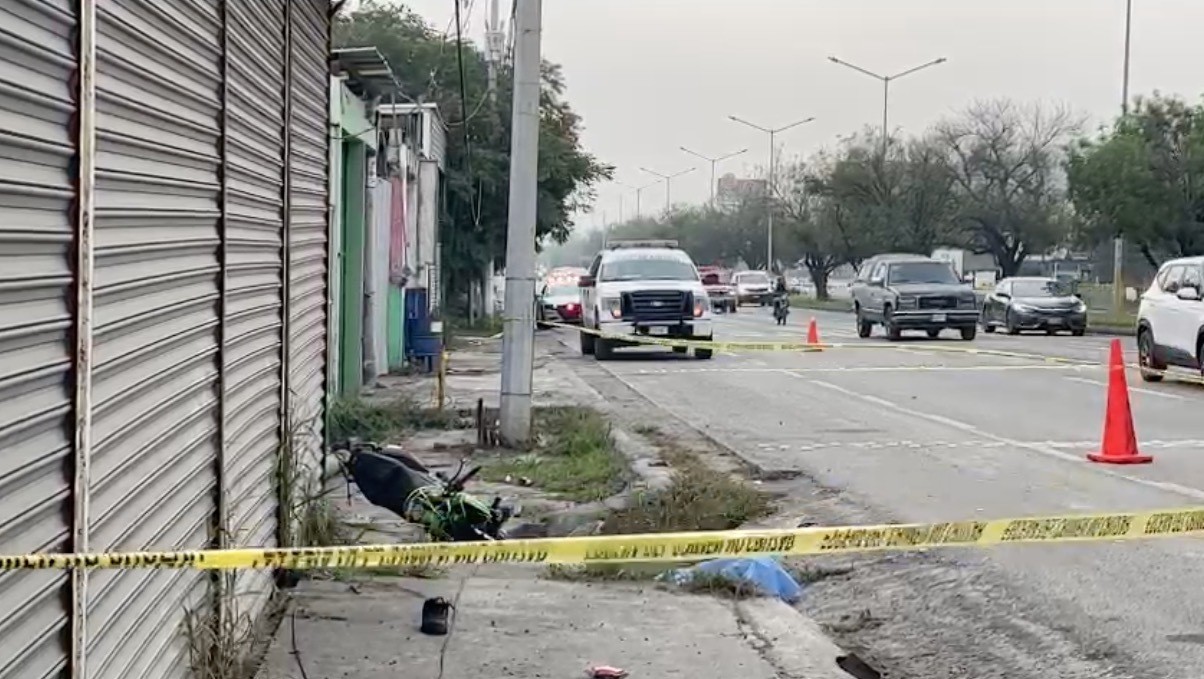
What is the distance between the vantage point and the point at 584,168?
4350 centimetres

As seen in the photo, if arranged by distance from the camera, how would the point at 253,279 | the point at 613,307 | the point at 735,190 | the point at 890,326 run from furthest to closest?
the point at 735,190 < the point at 890,326 < the point at 613,307 < the point at 253,279

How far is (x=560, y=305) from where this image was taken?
43.1m

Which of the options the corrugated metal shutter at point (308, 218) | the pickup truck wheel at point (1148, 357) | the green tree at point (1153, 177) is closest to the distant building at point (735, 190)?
the green tree at point (1153, 177)

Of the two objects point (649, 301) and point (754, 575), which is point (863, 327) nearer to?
point (649, 301)

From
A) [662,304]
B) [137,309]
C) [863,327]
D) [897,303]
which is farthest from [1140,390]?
[863,327]

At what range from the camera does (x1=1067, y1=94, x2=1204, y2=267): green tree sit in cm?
4369

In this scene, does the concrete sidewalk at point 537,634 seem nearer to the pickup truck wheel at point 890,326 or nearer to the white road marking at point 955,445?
the white road marking at point 955,445

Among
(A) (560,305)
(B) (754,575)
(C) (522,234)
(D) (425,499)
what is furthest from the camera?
(A) (560,305)

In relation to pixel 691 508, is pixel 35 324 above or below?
above

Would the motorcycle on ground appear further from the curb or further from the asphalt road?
the asphalt road

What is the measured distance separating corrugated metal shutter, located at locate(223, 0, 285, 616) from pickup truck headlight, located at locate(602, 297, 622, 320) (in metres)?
20.0

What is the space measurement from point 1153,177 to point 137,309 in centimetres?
4341

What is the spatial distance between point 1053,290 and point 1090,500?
1169 inches

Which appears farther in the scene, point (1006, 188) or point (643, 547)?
point (1006, 188)
